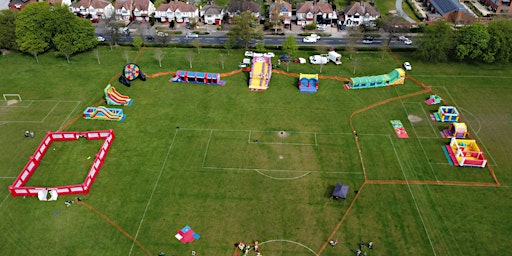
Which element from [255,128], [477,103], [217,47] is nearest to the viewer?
[255,128]

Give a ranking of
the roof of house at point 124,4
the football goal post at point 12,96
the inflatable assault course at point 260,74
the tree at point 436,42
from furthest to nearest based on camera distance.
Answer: the roof of house at point 124,4
the tree at point 436,42
the inflatable assault course at point 260,74
the football goal post at point 12,96

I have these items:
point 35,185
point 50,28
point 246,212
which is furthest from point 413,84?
point 50,28

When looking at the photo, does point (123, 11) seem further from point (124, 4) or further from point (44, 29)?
point (44, 29)

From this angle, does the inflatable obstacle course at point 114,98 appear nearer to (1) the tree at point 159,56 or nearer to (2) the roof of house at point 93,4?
(1) the tree at point 159,56

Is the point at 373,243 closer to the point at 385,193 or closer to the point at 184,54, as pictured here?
the point at 385,193

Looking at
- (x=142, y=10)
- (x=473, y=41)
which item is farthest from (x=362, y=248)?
(x=142, y=10)

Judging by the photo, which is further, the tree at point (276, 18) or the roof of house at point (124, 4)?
the roof of house at point (124, 4)

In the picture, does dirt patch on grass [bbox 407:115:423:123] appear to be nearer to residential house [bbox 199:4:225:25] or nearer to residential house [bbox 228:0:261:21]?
residential house [bbox 228:0:261:21]

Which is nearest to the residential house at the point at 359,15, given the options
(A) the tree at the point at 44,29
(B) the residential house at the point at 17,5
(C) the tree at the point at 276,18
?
(C) the tree at the point at 276,18
